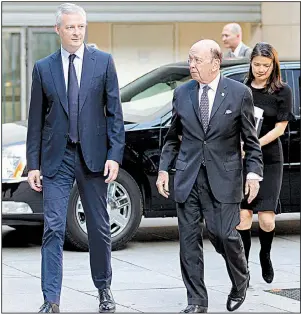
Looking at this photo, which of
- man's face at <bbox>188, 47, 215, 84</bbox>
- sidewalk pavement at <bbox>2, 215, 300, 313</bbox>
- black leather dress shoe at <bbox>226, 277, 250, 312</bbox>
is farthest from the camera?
sidewalk pavement at <bbox>2, 215, 300, 313</bbox>

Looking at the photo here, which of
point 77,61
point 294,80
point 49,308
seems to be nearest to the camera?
point 49,308

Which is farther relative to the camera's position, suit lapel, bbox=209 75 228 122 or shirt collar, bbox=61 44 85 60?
shirt collar, bbox=61 44 85 60

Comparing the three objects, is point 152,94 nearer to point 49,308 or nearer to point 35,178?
point 35,178

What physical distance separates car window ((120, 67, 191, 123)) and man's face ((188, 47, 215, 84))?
2932mm

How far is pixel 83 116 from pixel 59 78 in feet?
0.97

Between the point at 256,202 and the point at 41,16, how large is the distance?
9255 mm

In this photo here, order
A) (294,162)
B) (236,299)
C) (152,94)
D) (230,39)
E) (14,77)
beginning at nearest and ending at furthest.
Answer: (236,299)
(294,162)
(152,94)
(230,39)
(14,77)

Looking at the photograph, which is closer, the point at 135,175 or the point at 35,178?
the point at 35,178

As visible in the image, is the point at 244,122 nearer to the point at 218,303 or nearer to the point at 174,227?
the point at 218,303

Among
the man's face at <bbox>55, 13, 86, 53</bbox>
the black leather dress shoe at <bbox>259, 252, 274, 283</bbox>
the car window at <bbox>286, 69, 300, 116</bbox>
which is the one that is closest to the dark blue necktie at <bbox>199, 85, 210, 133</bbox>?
the man's face at <bbox>55, 13, 86, 53</bbox>

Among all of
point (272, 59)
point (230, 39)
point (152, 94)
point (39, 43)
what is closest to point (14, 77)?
point (39, 43)

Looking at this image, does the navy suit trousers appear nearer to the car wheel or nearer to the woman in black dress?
the woman in black dress

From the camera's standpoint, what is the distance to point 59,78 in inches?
259

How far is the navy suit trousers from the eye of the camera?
6.48 meters
